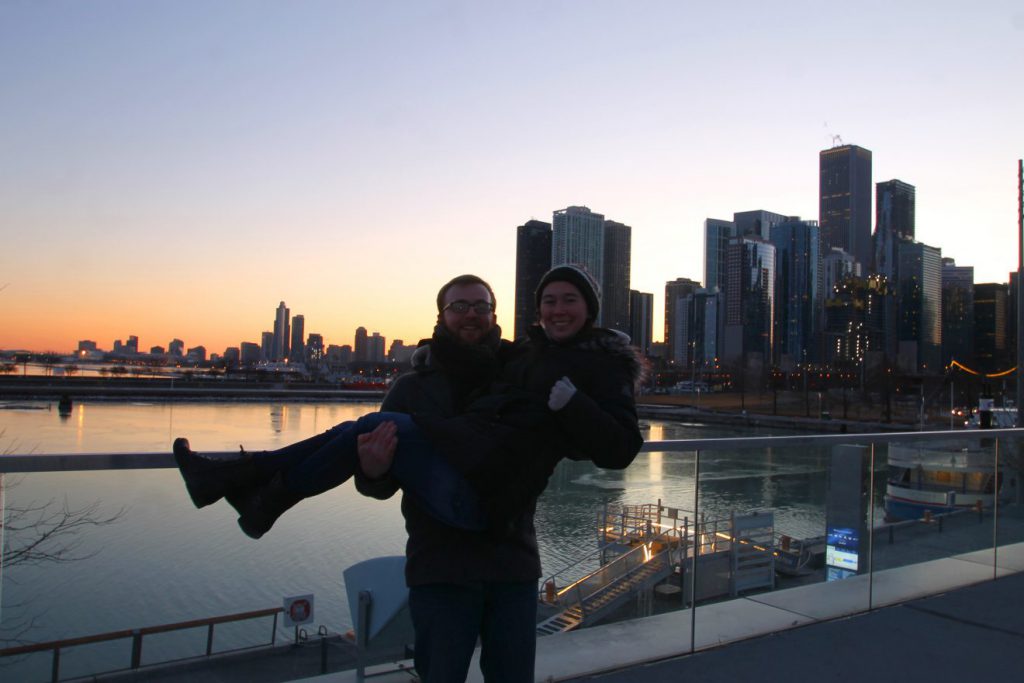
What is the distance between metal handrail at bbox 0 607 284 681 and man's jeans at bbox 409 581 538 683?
2.39 ft

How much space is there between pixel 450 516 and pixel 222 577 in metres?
0.96

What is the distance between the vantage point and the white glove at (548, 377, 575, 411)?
3.93 feet

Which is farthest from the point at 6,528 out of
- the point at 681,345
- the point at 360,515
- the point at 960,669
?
the point at 681,345

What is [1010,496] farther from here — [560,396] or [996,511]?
[560,396]

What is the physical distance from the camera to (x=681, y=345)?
148875 mm

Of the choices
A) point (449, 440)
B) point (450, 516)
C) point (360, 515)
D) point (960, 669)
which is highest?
point (449, 440)

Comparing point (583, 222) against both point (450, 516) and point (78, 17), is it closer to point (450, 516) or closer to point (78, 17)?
point (78, 17)

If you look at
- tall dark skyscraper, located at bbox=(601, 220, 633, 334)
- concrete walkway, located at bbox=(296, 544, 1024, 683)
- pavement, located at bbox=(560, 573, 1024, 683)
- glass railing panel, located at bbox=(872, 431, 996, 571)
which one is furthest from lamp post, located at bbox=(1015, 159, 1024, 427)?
tall dark skyscraper, located at bbox=(601, 220, 633, 334)

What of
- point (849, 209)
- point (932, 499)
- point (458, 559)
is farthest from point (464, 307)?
point (849, 209)

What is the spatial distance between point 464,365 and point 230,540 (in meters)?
0.97

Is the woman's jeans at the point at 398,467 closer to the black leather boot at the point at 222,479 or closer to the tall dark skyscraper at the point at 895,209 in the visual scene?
the black leather boot at the point at 222,479

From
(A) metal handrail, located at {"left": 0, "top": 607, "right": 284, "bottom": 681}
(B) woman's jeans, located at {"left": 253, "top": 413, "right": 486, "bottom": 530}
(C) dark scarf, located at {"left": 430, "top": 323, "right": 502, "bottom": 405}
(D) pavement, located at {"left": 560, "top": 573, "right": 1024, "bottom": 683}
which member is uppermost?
(C) dark scarf, located at {"left": 430, "top": 323, "right": 502, "bottom": 405}

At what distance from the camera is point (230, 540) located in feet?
6.07

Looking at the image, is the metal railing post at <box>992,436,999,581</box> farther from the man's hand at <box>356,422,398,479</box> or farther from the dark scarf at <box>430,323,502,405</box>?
the man's hand at <box>356,422,398,479</box>
